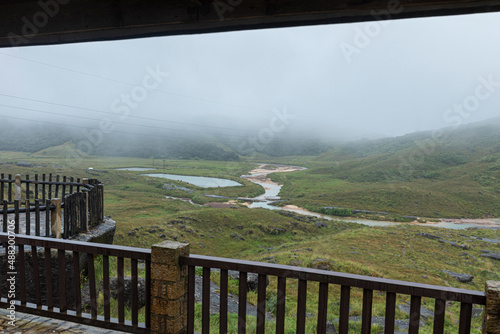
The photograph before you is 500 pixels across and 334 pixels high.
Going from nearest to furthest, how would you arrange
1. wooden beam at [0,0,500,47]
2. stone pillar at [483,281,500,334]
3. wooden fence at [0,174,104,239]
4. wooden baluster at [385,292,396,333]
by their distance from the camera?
stone pillar at [483,281,500,334] < wooden baluster at [385,292,396,333] < wooden beam at [0,0,500,47] < wooden fence at [0,174,104,239]

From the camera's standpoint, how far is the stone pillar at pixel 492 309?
2.54m

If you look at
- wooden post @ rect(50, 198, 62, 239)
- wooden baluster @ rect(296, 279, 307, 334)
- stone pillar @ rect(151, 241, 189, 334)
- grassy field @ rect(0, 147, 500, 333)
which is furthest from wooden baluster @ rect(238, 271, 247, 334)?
wooden post @ rect(50, 198, 62, 239)

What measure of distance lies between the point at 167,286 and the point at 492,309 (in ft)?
9.73

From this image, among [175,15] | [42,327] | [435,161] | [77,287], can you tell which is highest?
[175,15]

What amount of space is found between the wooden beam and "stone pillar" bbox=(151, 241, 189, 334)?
270 cm

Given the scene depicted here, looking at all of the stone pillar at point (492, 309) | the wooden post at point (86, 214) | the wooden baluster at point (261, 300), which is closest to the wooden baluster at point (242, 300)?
the wooden baluster at point (261, 300)

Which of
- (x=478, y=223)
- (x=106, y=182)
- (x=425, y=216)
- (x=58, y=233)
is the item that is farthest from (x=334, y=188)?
(x=58, y=233)

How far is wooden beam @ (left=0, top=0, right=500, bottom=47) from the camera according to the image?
130 inches

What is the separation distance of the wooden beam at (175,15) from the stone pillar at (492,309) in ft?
8.54

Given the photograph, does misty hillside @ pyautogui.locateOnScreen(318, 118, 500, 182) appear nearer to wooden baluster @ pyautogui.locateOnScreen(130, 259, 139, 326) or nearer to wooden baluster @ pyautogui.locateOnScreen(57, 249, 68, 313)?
wooden baluster @ pyautogui.locateOnScreen(130, 259, 139, 326)

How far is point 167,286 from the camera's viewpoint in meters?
3.41

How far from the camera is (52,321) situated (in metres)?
3.93

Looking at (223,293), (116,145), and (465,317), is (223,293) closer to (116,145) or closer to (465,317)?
(465,317)

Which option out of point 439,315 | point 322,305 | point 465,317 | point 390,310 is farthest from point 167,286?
point 465,317
